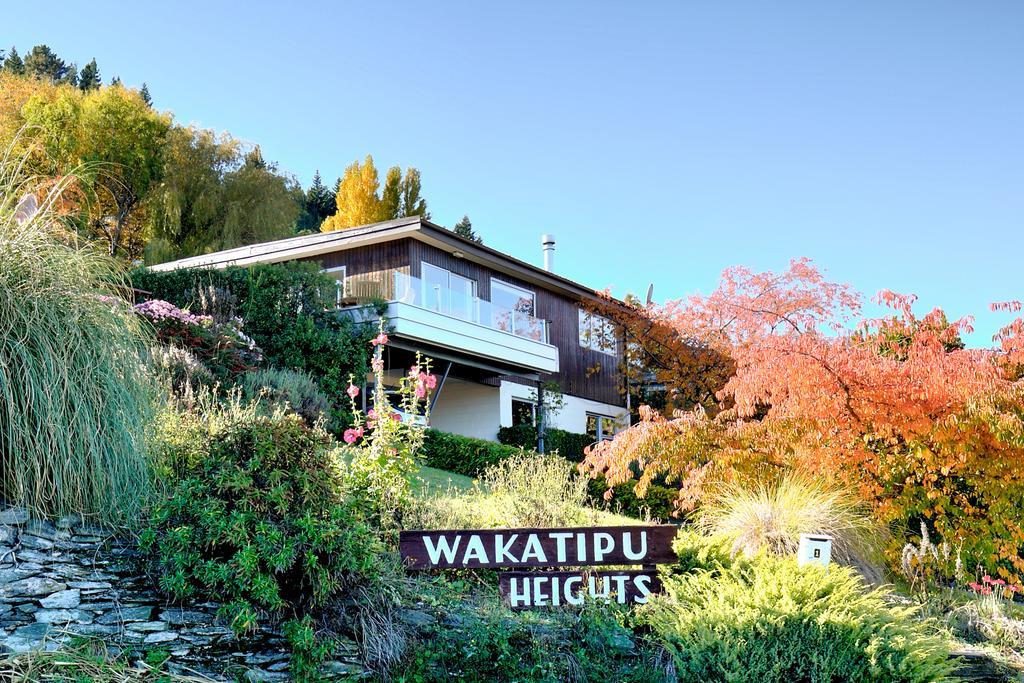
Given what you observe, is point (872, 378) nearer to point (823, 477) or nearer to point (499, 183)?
point (823, 477)

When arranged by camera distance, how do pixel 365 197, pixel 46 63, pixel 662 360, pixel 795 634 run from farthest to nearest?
pixel 46 63
pixel 365 197
pixel 662 360
pixel 795 634

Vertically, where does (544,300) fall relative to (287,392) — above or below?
above

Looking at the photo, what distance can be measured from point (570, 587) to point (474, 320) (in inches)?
556

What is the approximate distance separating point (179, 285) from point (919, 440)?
13.5 metres

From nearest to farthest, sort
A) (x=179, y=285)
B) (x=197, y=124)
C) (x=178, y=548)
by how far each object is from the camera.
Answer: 1. (x=178, y=548)
2. (x=179, y=285)
3. (x=197, y=124)

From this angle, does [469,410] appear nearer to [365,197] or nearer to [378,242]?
[378,242]

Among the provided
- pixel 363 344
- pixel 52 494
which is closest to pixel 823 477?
pixel 52 494

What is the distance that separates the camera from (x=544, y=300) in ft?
84.6

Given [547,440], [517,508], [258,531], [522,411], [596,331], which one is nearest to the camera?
[258,531]

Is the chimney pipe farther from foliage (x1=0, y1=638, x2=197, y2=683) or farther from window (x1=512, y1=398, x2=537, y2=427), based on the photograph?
foliage (x1=0, y1=638, x2=197, y2=683)

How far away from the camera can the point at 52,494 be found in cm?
599

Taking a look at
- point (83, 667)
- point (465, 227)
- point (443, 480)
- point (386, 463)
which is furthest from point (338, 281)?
point (465, 227)

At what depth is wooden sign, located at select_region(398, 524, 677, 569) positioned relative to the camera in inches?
284

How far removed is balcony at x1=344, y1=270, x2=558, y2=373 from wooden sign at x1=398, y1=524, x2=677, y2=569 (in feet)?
38.0
